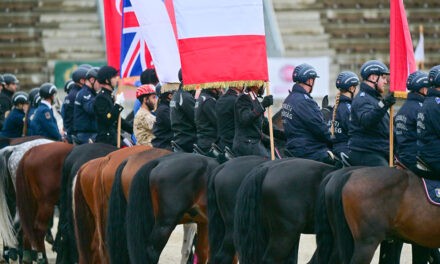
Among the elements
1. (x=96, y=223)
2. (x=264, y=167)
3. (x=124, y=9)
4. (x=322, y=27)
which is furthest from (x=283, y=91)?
(x=264, y=167)

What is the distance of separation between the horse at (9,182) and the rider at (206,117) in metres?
4.14

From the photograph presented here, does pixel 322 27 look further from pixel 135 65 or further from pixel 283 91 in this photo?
pixel 135 65

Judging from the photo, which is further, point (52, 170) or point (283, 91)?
point (283, 91)

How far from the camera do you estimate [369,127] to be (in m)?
12.7

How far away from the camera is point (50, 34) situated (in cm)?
3681

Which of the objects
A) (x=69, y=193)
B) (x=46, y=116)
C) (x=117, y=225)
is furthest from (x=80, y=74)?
(x=117, y=225)

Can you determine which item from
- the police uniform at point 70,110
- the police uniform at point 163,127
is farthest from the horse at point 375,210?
the police uniform at point 70,110

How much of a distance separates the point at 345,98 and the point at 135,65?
4.61 metres

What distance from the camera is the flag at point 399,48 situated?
1251 centimetres

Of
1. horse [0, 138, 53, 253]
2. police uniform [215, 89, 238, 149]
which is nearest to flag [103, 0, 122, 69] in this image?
horse [0, 138, 53, 253]

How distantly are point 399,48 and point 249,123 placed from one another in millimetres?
1922

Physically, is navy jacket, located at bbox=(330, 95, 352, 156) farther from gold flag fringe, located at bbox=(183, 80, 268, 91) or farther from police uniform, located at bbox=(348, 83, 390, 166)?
gold flag fringe, located at bbox=(183, 80, 268, 91)

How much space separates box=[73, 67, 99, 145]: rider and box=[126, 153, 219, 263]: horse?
13.6ft

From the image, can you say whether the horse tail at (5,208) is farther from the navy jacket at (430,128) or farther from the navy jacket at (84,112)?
the navy jacket at (430,128)
